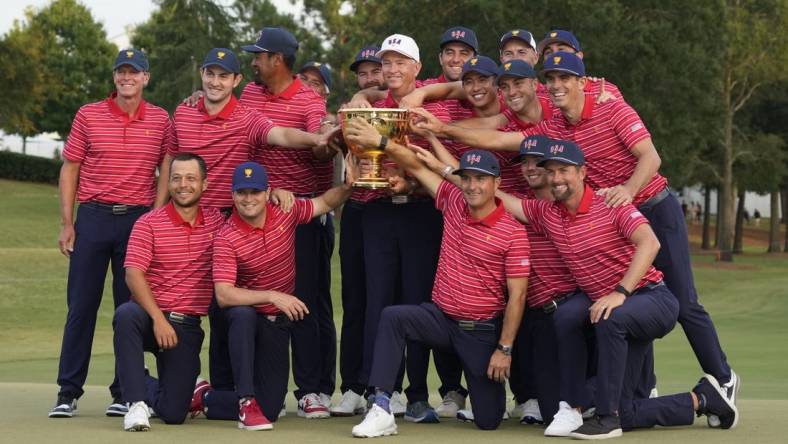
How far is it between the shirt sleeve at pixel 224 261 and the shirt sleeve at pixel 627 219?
7.81 feet

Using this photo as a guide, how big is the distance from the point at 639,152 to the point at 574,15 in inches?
1004

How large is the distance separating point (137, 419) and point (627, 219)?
10.2 ft

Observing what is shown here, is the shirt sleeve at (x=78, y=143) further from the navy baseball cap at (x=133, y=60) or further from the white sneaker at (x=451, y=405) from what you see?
the white sneaker at (x=451, y=405)

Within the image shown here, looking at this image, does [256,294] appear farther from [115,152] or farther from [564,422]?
[564,422]

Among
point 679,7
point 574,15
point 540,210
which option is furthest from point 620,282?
point 679,7

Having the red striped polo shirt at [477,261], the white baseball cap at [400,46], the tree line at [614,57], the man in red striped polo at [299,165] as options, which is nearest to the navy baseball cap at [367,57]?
the man in red striped polo at [299,165]

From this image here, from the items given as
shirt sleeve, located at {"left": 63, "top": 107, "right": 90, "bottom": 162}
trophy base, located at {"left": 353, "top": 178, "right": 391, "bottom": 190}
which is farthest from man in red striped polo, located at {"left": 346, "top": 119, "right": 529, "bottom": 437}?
shirt sleeve, located at {"left": 63, "top": 107, "right": 90, "bottom": 162}

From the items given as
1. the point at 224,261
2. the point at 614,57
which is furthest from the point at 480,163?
the point at 614,57

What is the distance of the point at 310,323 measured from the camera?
901cm

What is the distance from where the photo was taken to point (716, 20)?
35.6 meters

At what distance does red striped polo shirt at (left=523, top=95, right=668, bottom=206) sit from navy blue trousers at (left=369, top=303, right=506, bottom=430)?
1.17 metres

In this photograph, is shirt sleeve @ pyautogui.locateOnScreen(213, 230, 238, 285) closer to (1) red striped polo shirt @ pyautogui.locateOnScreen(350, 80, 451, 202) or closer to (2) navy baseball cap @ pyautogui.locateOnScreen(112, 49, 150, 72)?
(1) red striped polo shirt @ pyautogui.locateOnScreen(350, 80, 451, 202)

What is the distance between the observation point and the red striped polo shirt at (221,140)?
8.74m

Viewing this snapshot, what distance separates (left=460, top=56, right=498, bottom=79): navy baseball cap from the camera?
827 cm
